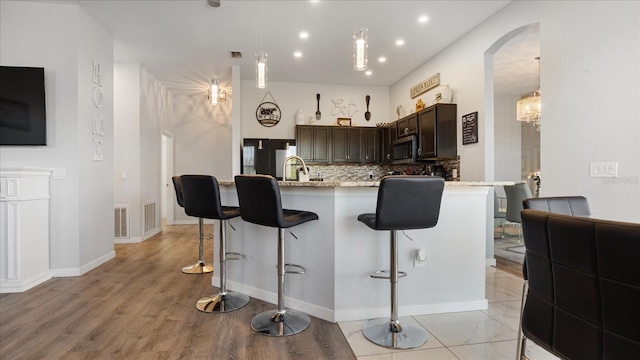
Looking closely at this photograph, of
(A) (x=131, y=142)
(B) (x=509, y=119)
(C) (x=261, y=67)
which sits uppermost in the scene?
(B) (x=509, y=119)

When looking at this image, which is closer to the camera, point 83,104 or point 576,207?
point 576,207

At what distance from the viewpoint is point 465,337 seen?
2205 millimetres

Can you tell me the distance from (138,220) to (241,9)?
12.1 ft

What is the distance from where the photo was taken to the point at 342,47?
190 inches

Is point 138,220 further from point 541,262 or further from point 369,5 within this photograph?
point 541,262

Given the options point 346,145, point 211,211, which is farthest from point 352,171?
point 211,211

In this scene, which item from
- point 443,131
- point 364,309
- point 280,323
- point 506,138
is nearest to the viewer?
point 280,323

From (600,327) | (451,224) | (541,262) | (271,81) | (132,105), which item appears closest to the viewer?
(600,327)

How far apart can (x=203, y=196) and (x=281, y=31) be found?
8.78 feet

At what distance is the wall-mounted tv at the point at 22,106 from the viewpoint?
3.43 m

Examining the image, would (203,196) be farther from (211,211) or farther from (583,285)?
(583,285)

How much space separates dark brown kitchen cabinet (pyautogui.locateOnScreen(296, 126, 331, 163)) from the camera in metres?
6.28

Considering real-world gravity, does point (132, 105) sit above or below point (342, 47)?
below

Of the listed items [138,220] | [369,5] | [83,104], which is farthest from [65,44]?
[369,5]
